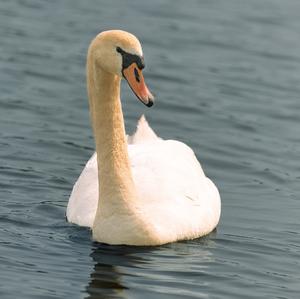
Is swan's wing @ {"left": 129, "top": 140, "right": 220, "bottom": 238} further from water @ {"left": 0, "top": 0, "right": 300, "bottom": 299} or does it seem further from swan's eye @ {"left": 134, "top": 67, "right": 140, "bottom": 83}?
swan's eye @ {"left": 134, "top": 67, "right": 140, "bottom": 83}

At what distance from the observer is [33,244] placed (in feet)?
39.5

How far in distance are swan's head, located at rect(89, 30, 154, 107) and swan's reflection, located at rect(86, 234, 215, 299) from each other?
1.34 metres

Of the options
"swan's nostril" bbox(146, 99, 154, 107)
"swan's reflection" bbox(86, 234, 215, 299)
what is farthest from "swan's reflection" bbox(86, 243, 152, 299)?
"swan's nostril" bbox(146, 99, 154, 107)

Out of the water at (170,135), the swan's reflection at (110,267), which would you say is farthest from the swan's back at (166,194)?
the swan's reflection at (110,267)

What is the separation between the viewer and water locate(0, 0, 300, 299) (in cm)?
→ 1138

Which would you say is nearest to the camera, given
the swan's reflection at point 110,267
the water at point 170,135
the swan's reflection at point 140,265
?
the swan's reflection at point 110,267

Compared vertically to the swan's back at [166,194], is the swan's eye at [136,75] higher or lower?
higher

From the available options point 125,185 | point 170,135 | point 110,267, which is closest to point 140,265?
point 110,267

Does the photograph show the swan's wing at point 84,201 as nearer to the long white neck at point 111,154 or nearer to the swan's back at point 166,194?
the swan's back at point 166,194

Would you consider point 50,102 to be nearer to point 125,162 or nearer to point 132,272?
point 125,162

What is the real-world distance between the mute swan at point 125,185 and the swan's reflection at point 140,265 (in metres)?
0.12

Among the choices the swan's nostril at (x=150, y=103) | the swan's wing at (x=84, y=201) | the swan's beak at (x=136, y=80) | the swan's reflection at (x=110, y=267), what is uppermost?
the swan's beak at (x=136, y=80)

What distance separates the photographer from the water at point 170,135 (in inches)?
448

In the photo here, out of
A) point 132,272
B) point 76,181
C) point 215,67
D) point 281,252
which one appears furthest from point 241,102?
point 132,272
